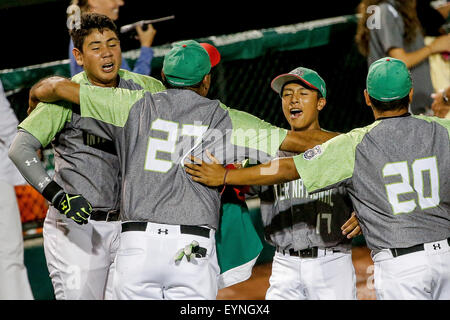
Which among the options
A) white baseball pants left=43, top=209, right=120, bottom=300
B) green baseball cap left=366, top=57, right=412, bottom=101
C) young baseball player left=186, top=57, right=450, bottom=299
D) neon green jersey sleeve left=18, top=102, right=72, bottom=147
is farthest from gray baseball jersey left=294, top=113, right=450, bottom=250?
neon green jersey sleeve left=18, top=102, right=72, bottom=147

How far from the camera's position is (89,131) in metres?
3.07

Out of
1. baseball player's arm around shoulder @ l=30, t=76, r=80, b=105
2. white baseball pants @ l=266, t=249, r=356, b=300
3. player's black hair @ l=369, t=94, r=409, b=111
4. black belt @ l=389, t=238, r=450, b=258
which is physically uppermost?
baseball player's arm around shoulder @ l=30, t=76, r=80, b=105

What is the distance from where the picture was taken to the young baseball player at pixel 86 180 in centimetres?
317

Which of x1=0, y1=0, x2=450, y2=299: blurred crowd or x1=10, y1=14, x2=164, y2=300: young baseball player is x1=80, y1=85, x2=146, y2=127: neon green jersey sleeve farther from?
x1=0, y1=0, x2=450, y2=299: blurred crowd

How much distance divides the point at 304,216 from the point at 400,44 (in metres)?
1.59

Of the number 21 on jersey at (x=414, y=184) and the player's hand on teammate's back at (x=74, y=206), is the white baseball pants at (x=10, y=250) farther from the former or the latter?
the number 21 on jersey at (x=414, y=184)

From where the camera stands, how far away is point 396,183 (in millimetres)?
2842

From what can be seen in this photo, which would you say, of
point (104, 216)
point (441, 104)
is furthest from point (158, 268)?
point (441, 104)

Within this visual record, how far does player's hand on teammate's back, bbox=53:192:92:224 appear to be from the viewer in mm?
2891

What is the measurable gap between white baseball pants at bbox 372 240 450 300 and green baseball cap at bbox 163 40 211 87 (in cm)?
118

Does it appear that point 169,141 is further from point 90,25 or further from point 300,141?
point 90,25

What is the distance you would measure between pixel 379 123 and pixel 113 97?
1221 millimetres
